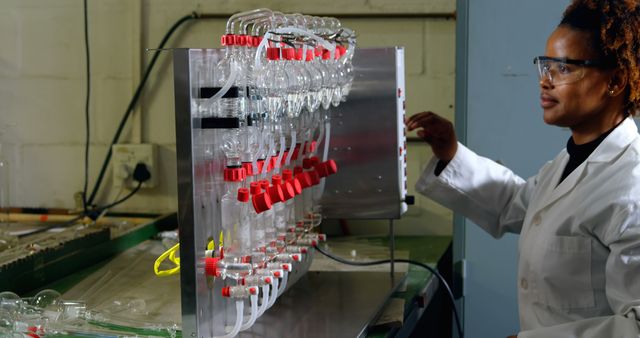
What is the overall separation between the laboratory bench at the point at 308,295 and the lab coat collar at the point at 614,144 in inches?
22.0

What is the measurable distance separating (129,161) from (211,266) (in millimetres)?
1760

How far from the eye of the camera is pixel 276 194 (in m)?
1.74

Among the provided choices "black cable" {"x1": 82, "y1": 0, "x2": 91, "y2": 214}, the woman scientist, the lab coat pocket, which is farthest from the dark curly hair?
"black cable" {"x1": 82, "y1": 0, "x2": 91, "y2": 214}

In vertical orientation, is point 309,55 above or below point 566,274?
above

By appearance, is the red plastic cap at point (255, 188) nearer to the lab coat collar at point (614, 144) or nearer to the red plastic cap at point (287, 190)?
the red plastic cap at point (287, 190)

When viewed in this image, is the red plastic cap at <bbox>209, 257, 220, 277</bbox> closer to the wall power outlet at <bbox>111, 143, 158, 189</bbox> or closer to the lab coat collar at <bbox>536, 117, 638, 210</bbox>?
the lab coat collar at <bbox>536, 117, 638, 210</bbox>

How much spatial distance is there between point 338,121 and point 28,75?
4.70 ft

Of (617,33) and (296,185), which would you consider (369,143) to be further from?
(617,33)

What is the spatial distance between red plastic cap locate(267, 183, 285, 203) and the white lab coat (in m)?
0.59

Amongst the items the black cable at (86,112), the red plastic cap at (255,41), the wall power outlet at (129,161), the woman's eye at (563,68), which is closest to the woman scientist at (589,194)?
the woman's eye at (563,68)

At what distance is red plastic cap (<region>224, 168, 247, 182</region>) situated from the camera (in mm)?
1636

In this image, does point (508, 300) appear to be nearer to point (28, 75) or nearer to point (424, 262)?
point (424, 262)

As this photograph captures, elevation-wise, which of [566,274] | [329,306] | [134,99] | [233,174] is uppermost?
[134,99]

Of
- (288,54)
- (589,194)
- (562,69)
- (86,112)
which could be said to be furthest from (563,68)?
(86,112)
